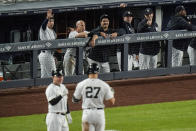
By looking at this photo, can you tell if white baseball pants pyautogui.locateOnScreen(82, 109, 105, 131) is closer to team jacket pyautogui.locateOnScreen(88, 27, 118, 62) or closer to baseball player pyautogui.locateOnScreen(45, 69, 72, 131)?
baseball player pyautogui.locateOnScreen(45, 69, 72, 131)

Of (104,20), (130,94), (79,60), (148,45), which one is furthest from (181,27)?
(79,60)

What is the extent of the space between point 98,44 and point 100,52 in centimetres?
22

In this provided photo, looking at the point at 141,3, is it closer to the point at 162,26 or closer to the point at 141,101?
the point at 162,26

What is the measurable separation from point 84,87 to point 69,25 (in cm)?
1254

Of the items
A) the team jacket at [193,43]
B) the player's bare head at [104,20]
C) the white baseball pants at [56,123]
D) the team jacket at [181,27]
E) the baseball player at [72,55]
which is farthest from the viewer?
the team jacket at [193,43]

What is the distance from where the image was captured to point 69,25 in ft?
94.5

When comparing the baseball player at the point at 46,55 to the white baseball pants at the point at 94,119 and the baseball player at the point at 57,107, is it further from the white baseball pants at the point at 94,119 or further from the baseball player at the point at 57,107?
the white baseball pants at the point at 94,119

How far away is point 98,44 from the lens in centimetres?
2108

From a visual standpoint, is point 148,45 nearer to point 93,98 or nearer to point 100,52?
point 100,52

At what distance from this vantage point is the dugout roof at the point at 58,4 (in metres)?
27.2

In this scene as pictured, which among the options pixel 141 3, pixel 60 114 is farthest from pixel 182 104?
pixel 141 3

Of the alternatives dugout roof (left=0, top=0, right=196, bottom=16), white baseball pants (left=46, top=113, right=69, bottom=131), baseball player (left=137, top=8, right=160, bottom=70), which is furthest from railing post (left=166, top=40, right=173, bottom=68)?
dugout roof (left=0, top=0, right=196, bottom=16)

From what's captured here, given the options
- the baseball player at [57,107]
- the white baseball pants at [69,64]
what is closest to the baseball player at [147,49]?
the white baseball pants at [69,64]

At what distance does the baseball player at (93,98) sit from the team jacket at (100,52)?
4.62m
